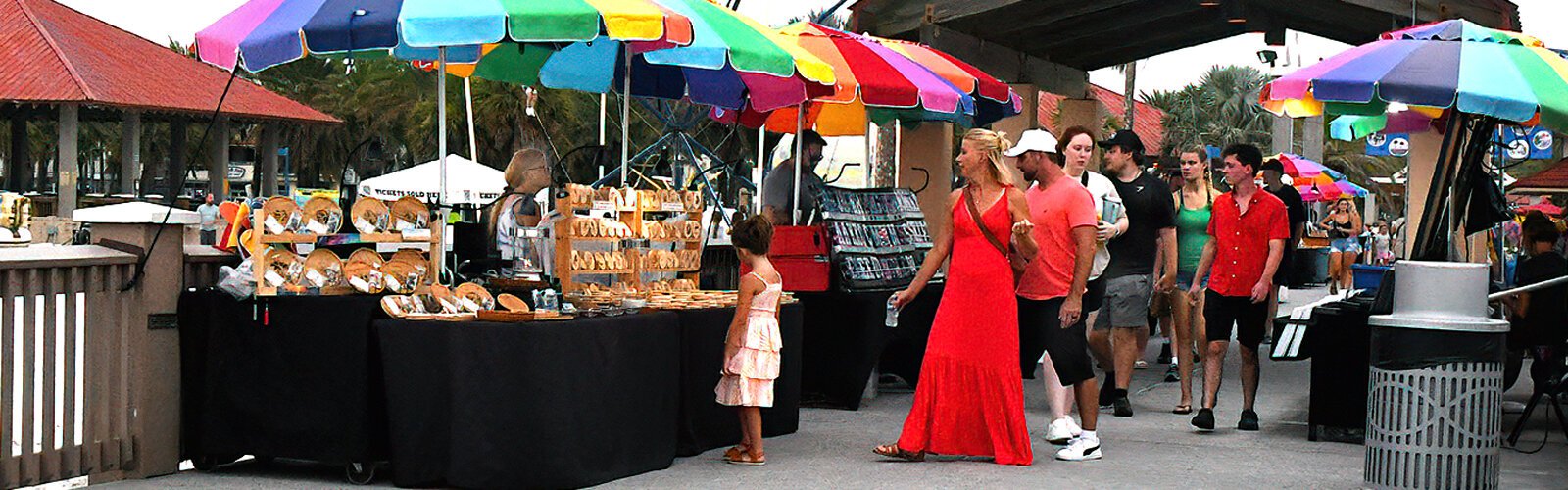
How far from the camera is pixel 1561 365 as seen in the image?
9.88m

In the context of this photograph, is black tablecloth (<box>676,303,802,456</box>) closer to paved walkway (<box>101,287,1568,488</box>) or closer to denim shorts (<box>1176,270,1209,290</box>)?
paved walkway (<box>101,287,1568,488</box>)

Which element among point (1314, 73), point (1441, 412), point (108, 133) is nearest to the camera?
point (1441, 412)

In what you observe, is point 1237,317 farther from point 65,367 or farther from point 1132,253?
point 65,367

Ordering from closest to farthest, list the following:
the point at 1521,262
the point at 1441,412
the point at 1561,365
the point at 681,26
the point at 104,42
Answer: the point at 1441,412 < the point at 681,26 < the point at 1561,365 < the point at 1521,262 < the point at 104,42

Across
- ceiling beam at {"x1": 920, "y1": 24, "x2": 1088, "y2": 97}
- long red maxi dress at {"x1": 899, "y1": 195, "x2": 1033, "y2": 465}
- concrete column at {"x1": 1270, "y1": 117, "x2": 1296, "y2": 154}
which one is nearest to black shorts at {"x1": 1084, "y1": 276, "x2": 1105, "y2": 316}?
long red maxi dress at {"x1": 899, "y1": 195, "x2": 1033, "y2": 465}

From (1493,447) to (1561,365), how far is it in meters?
2.93

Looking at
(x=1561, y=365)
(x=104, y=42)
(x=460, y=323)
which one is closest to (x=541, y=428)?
(x=460, y=323)

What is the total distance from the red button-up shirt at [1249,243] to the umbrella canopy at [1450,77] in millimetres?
669

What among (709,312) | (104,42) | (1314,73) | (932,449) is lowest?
(932,449)

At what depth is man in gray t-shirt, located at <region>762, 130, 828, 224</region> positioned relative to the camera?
1170 centimetres

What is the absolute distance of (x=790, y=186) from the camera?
11.8 meters

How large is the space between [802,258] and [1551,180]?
16.4 metres

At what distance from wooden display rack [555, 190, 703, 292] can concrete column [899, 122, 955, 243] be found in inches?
243

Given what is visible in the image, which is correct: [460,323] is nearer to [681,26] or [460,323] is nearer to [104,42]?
[681,26]
